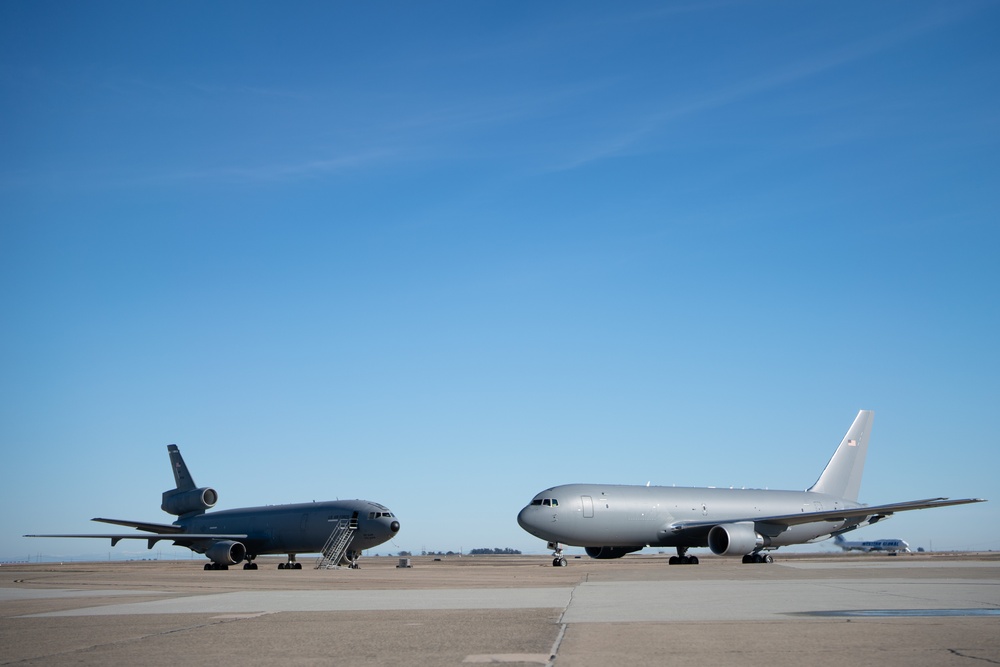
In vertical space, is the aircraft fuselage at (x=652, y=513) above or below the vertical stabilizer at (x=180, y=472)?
below

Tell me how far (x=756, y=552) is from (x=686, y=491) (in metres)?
4.82

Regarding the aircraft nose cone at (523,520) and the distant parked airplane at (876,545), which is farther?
the distant parked airplane at (876,545)

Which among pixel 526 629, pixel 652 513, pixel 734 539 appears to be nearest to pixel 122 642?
pixel 526 629

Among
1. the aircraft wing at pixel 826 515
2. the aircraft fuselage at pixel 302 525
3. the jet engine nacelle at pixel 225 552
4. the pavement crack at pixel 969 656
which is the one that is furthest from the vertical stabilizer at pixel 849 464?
the pavement crack at pixel 969 656

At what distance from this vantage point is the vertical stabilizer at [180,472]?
63250 mm

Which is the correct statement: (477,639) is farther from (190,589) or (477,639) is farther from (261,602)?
(190,589)

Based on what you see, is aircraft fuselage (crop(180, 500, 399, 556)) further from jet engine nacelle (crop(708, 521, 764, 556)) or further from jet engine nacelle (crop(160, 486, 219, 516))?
jet engine nacelle (crop(708, 521, 764, 556))

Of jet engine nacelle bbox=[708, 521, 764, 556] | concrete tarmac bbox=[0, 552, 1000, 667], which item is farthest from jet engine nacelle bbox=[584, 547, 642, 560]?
concrete tarmac bbox=[0, 552, 1000, 667]

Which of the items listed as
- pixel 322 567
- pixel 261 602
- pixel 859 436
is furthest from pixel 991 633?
pixel 859 436

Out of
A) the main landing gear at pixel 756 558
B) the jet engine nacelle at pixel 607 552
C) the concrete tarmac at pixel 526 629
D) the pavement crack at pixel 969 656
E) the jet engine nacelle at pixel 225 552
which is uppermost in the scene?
the jet engine nacelle at pixel 225 552

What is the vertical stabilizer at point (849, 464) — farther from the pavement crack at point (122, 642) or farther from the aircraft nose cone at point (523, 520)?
the pavement crack at point (122, 642)

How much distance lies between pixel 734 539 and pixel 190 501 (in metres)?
35.2

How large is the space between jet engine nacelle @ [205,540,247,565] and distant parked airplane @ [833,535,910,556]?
67699mm

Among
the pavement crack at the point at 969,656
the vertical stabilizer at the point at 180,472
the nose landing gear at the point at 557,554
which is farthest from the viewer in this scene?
the vertical stabilizer at the point at 180,472
